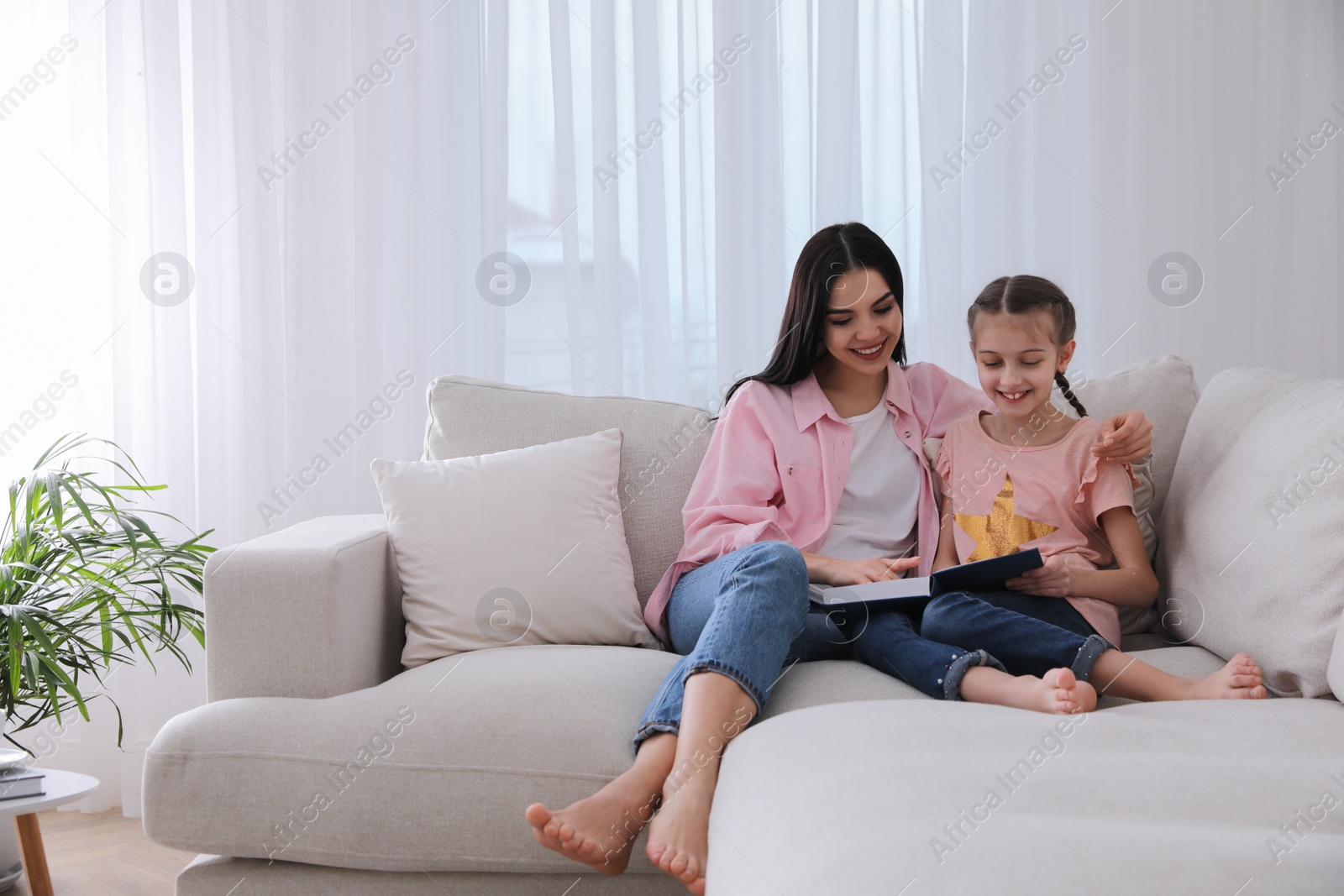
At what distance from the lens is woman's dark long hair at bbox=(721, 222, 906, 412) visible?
1661 mm

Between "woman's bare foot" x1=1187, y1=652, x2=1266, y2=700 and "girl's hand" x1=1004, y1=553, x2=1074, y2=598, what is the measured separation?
0.22 m

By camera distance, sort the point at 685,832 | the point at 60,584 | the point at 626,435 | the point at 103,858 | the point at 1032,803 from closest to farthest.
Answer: the point at 1032,803 < the point at 685,832 < the point at 626,435 < the point at 103,858 < the point at 60,584

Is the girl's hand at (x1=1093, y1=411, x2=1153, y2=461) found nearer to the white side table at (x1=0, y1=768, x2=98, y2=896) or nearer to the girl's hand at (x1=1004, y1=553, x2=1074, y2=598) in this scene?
the girl's hand at (x1=1004, y1=553, x2=1074, y2=598)

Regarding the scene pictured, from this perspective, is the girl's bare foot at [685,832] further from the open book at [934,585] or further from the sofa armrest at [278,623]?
the sofa armrest at [278,623]

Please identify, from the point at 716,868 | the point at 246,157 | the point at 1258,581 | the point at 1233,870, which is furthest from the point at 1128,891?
the point at 246,157

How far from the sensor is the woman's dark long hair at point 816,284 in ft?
5.45

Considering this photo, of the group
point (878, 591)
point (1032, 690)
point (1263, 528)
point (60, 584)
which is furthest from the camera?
point (60, 584)

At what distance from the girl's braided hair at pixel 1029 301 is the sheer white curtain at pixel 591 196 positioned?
85 centimetres

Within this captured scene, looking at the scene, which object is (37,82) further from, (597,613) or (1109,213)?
(1109,213)

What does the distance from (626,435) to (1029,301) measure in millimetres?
715

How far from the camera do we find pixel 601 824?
104 cm

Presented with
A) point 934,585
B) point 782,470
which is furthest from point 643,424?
point 934,585

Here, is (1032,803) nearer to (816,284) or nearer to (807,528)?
(807,528)

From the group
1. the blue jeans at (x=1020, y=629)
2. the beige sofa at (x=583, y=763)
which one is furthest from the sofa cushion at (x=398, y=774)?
the blue jeans at (x=1020, y=629)
